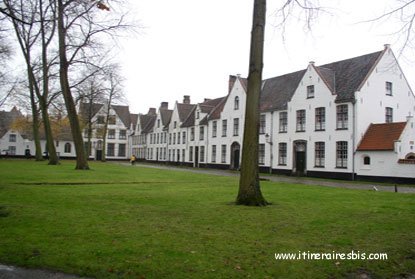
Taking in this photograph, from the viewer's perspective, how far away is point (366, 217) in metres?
9.29

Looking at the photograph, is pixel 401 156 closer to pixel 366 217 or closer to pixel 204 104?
pixel 366 217

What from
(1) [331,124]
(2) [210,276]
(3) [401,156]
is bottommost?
(2) [210,276]

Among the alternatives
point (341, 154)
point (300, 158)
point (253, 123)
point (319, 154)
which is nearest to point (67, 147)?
point (300, 158)

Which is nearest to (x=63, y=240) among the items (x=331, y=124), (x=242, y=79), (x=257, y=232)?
(x=257, y=232)

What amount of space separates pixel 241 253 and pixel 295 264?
84 centimetres

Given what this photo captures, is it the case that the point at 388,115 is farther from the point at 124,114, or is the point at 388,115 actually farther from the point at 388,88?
the point at 124,114

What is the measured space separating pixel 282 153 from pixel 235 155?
26.3 ft

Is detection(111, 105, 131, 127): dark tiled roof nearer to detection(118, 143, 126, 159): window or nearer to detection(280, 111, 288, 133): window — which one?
detection(118, 143, 126, 159): window

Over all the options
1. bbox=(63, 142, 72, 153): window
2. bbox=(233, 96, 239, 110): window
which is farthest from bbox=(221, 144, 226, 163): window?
bbox=(63, 142, 72, 153): window

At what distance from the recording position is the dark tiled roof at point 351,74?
96.2 ft

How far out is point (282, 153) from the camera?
3547 cm

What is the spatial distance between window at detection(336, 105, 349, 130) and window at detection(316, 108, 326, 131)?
145 cm

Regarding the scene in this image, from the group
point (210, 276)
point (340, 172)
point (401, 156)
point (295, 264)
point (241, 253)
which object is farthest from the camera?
point (340, 172)

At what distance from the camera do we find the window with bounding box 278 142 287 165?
3506 centimetres
